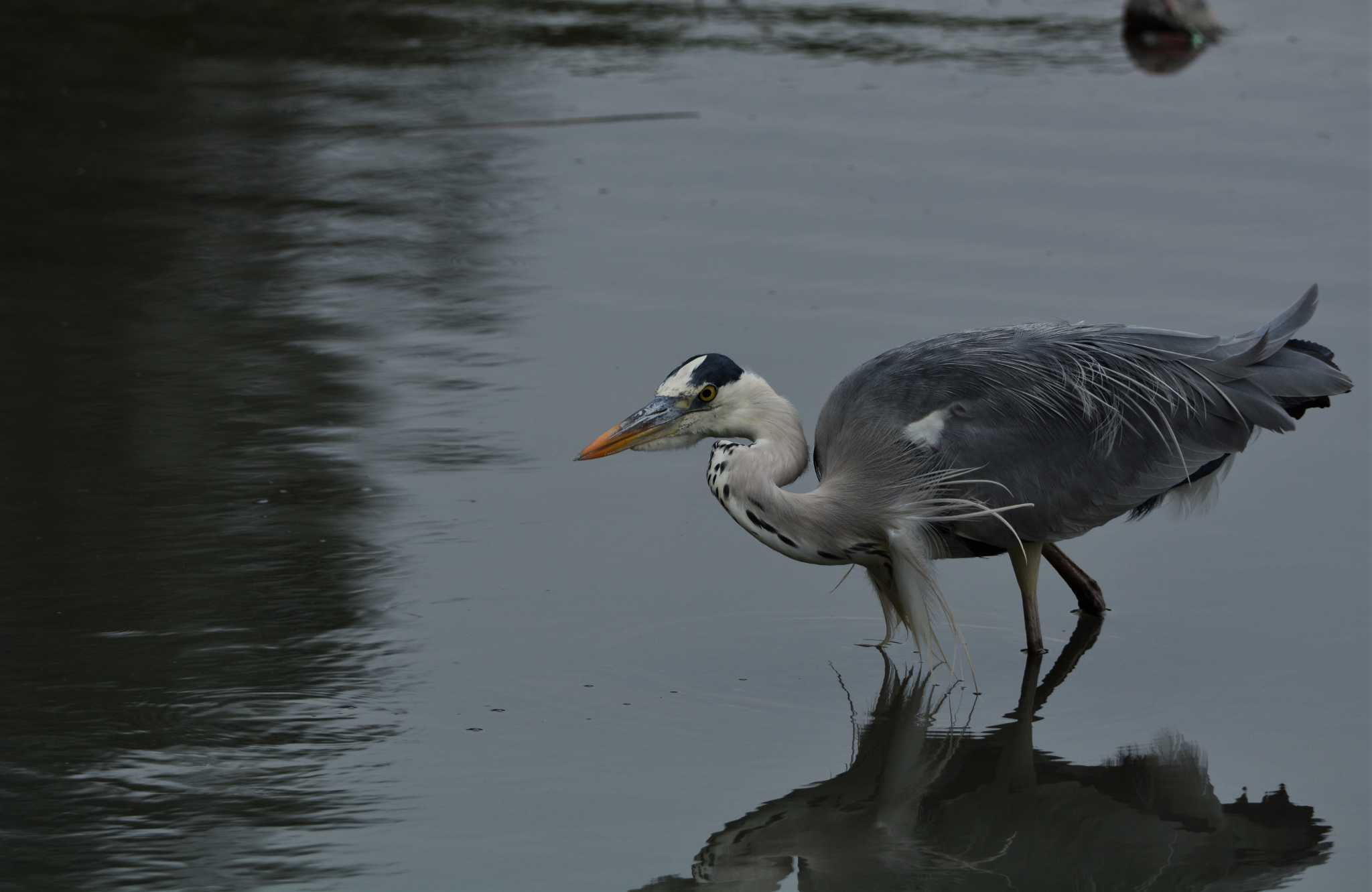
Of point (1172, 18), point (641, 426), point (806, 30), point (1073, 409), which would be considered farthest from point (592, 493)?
point (1172, 18)

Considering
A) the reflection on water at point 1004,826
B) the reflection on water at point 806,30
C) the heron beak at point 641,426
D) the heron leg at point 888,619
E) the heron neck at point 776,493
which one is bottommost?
the reflection on water at point 1004,826

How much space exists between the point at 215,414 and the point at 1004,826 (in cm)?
391

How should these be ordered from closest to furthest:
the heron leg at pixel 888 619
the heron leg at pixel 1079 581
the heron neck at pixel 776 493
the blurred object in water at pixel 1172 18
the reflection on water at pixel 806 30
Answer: the heron neck at pixel 776 493 < the heron leg at pixel 888 619 < the heron leg at pixel 1079 581 < the reflection on water at pixel 806 30 < the blurred object in water at pixel 1172 18

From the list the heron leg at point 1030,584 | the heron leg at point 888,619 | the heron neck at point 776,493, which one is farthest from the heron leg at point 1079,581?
the heron neck at point 776,493

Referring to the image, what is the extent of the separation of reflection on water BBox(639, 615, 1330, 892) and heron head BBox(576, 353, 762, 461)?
1.07 m

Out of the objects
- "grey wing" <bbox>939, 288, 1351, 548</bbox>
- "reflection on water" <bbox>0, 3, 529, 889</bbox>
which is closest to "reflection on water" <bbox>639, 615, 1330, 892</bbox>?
"grey wing" <bbox>939, 288, 1351, 548</bbox>

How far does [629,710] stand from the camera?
563cm

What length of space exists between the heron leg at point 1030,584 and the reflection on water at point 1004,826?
1.56 feet

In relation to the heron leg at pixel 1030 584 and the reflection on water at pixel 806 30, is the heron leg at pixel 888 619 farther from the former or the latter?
the reflection on water at pixel 806 30

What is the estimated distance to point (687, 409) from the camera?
6.04 metres

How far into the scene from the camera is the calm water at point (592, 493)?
16.6ft

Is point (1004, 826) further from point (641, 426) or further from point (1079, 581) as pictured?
point (641, 426)

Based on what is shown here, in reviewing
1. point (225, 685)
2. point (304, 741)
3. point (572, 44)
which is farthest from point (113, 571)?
point (572, 44)

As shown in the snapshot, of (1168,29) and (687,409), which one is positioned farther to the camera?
(1168,29)
